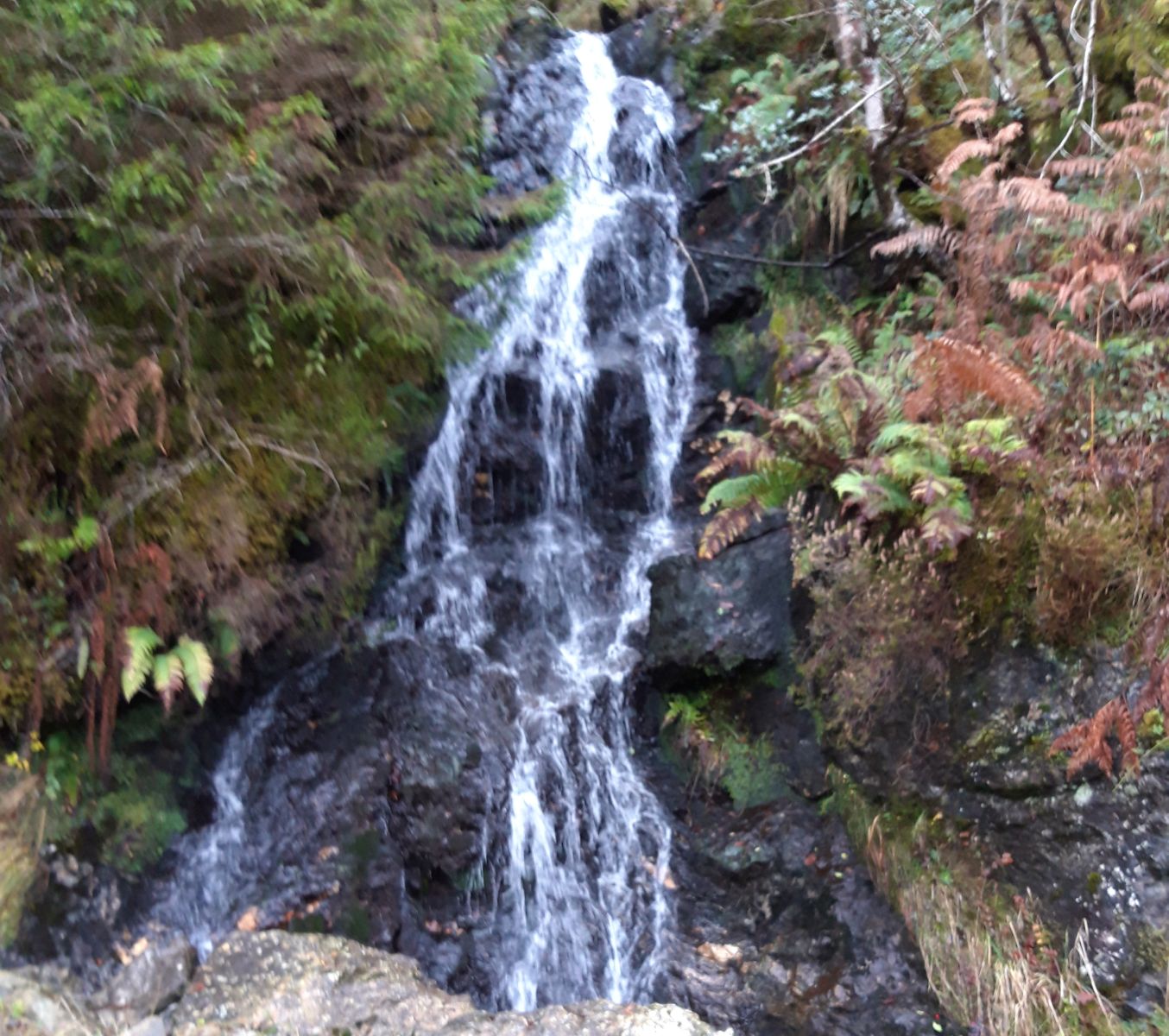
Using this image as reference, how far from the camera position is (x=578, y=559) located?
25.0 ft

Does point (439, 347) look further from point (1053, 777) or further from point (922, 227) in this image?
point (1053, 777)

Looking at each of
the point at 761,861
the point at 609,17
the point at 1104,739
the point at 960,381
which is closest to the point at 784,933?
the point at 761,861

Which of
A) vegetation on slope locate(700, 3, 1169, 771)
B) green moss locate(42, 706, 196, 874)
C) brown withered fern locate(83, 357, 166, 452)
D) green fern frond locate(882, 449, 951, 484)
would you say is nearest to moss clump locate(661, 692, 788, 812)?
vegetation on slope locate(700, 3, 1169, 771)

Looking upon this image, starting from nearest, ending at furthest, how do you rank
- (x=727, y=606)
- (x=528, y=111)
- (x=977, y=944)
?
(x=977, y=944) → (x=727, y=606) → (x=528, y=111)

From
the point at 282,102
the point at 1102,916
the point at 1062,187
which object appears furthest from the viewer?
the point at 1062,187

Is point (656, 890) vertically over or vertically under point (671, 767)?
under

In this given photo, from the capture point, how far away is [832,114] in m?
7.42

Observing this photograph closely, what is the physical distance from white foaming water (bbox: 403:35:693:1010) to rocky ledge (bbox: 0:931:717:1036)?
1.38 metres

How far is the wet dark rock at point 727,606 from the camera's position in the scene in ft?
19.9

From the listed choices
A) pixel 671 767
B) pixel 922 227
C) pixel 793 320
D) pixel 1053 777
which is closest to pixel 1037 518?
pixel 1053 777

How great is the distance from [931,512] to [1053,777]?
4.94 feet

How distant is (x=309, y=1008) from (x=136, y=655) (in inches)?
85.2

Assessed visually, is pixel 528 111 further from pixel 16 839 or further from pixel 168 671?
pixel 16 839

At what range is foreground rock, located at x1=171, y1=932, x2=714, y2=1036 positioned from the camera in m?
3.62
